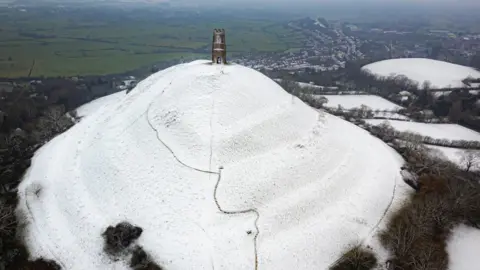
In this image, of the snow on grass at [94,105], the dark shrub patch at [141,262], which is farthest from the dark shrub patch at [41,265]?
the snow on grass at [94,105]

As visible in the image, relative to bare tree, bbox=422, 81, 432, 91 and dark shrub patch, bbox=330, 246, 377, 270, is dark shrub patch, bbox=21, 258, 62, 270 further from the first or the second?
bare tree, bbox=422, 81, 432, 91

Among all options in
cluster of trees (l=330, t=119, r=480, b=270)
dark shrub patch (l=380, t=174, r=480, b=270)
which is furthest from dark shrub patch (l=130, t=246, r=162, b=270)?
dark shrub patch (l=380, t=174, r=480, b=270)

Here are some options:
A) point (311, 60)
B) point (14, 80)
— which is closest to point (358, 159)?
point (14, 80)

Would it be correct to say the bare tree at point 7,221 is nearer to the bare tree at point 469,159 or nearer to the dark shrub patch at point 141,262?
the dark shrub patch at point 141,262

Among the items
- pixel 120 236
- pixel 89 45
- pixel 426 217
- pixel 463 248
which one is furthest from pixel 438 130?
Answer: pixel 89 45

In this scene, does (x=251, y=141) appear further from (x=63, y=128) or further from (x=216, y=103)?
(x=63, y=128)

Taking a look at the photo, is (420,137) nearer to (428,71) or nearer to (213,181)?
(213,181)
